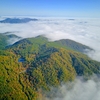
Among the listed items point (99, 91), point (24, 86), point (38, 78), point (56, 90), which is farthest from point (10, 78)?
point (99, 91)

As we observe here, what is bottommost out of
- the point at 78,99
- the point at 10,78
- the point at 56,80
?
the point at 78,99

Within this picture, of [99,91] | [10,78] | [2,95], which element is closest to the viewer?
[2,95]

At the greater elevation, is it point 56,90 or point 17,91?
point 17,91

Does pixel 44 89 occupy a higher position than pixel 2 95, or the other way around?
pixel 2 95

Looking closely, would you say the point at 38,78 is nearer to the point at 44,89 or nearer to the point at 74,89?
the point at 44,89

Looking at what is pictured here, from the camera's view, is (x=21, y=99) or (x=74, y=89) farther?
(x=74, y=89)

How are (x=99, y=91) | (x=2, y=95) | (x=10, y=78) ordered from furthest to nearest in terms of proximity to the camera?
(x=99, y=91) → (x=10, y=78) → (x=2, y=95)

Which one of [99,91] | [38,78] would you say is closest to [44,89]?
[38,78]

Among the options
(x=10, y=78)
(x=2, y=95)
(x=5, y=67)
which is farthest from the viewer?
(x=5, y=67)

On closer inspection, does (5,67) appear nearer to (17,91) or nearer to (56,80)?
(17,91)

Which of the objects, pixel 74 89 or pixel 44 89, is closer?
pixel 44 89
